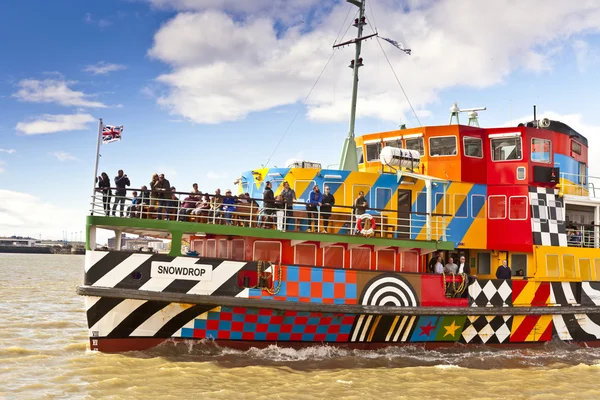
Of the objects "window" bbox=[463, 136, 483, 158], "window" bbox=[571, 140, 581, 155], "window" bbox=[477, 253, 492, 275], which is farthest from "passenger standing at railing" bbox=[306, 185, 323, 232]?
"window" bbox=[571, 140, 581, 155]

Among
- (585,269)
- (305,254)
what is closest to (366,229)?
(305,254)

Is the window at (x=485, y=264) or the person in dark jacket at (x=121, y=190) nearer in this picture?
the person in dark jacket at (x=121, y=190)

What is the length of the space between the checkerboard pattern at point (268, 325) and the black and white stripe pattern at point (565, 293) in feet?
18.0

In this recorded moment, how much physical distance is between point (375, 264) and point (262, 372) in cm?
382

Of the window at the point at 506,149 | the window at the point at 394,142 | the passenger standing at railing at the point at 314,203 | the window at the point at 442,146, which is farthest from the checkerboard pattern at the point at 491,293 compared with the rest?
the window at the point at 394,142

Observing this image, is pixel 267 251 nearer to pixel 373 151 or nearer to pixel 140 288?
pixel 140 288

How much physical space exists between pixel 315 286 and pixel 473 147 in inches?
238

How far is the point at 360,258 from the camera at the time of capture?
13.3 metres

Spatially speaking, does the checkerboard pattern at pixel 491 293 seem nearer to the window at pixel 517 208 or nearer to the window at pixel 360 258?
the window at pixel 517 208

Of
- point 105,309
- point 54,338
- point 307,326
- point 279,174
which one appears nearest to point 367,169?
point 279,174

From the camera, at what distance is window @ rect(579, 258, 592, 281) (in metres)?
15.4

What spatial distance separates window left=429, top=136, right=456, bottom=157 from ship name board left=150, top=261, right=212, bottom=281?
6.97m

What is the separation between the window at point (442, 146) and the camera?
15.2 metres

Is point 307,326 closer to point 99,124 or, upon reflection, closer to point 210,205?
point 210,205
